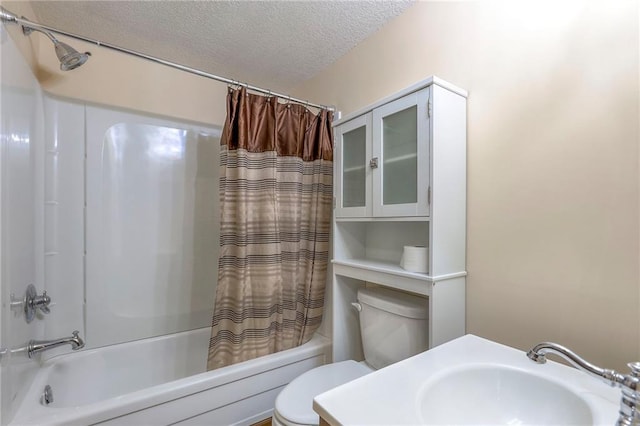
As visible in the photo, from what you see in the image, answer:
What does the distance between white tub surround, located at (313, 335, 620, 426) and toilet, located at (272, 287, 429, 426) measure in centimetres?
33

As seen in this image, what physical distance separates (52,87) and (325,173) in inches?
64.0

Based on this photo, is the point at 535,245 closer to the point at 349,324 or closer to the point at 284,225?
the point at 349,324

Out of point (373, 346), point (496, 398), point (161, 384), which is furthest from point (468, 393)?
point (161, 384)

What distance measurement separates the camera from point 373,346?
4.52 feet

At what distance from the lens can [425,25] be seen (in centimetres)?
138

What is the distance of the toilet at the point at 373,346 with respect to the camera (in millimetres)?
1123

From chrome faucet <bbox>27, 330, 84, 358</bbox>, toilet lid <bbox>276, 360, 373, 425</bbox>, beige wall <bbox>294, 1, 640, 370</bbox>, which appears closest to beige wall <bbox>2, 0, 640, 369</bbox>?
beige wall <bbox>294, 1, 640, 370</bbox>

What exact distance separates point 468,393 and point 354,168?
3.48 feet

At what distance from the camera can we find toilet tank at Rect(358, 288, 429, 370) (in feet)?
3.98

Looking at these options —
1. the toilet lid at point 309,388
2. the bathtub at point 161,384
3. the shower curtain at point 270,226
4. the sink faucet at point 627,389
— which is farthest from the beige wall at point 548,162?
the bathtub at point 161,384

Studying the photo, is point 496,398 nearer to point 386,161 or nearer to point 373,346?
point 373,346

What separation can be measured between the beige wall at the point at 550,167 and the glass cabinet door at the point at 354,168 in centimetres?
43

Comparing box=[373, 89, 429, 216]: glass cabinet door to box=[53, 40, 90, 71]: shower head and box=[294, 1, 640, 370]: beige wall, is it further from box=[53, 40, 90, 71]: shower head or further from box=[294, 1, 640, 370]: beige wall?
box=[53, 40, 90, 71]: shower head

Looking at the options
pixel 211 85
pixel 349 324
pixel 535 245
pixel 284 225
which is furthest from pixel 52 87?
pixel 535 245
